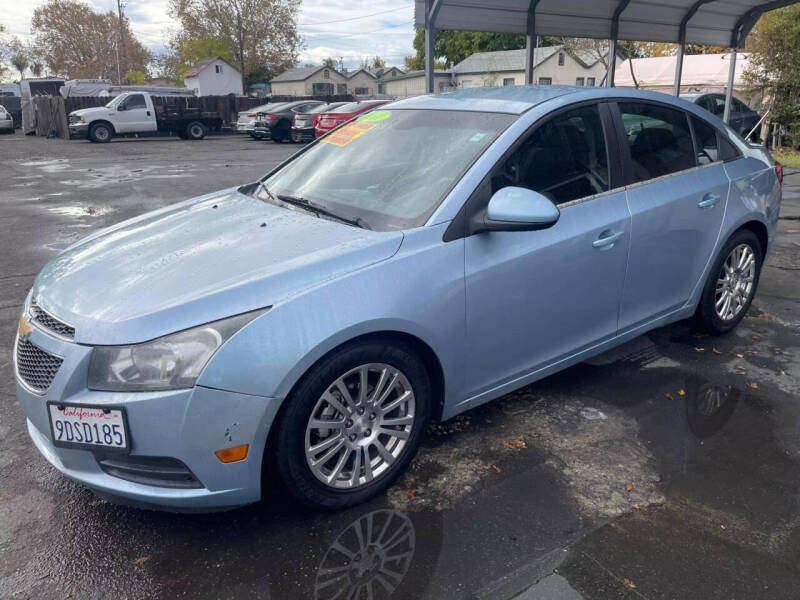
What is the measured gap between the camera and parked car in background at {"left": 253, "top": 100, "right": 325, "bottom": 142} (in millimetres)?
25969

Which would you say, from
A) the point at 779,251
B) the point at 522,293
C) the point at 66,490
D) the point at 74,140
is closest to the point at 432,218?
the point at 522,293

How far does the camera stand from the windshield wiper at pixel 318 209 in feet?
9.78

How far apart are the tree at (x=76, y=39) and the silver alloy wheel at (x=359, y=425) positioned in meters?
81.4

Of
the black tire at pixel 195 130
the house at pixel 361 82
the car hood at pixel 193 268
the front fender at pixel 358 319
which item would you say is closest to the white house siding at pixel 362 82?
the house at pixel 361 82

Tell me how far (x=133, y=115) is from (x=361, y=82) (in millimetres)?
59846

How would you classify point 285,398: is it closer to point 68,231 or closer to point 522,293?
point 522,293

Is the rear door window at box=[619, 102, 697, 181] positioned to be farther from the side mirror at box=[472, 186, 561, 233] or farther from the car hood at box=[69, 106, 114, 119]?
the car hood at box=[69, 106, 114, 119]

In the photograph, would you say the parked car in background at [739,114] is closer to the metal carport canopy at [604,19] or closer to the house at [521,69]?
the metal carport canopy at [604,19]

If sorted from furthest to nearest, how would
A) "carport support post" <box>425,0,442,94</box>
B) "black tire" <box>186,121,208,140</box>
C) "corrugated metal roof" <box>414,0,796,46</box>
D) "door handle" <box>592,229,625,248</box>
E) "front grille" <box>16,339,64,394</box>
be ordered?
1. "black tire" <box>186,121,208,140</box>
2. "corrugated metal roof" <box>414,0,796,46</box>
3. "carport support post" <box>425,0,442,94</box>
4. "door handle" <box>592,229,625,248</box>
5. "front grille" <box>16,339,64,394</box>

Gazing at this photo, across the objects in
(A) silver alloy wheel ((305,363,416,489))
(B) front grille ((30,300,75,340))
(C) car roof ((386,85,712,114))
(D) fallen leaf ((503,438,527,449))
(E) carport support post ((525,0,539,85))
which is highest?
(E) carport support post ((525,0,539,85))

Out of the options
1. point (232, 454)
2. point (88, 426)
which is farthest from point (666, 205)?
point (88, 426)

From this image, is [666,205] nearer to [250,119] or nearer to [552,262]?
[552,262]

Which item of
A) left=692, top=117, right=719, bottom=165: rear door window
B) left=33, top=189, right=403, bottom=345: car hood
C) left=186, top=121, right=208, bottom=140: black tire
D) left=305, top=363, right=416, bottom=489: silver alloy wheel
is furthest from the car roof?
left=186, top=121, right=208, bottom=140: black tire

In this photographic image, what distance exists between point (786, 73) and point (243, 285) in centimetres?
2048
